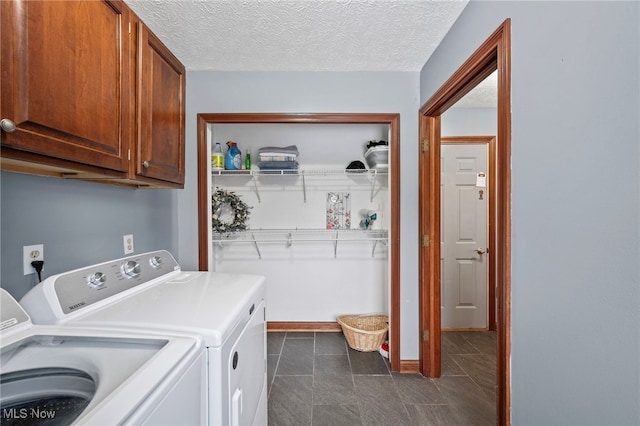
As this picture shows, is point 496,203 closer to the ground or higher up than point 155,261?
higher up

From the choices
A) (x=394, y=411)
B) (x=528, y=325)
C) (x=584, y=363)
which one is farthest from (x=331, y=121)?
(x=394, y=411)

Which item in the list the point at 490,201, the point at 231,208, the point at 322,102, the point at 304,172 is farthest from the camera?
the point at 490,201

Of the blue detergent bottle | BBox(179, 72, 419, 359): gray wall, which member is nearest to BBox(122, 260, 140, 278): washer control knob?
BBox(179, 72, 419, 359): gray wall

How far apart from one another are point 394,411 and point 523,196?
1.51 m

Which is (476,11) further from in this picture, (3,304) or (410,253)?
(3,304)

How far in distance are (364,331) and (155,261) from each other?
1.75m

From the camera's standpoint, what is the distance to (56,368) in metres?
0.71

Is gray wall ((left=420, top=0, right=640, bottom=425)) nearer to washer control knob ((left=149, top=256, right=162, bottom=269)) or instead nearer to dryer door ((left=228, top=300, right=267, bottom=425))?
dryer door ((left=228, top=300, right=267, bottom=425))

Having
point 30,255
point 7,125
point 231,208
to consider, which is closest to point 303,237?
point 231,208

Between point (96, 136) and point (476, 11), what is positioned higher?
point (476, 11)

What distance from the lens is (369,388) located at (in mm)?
1932

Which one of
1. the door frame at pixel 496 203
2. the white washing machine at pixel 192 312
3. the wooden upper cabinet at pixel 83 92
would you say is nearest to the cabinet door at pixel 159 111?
the wooden upper cabinet at pixel 83 92

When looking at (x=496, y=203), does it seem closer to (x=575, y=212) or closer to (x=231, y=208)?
(x=575, y=212)

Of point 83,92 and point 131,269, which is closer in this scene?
point 83,92
